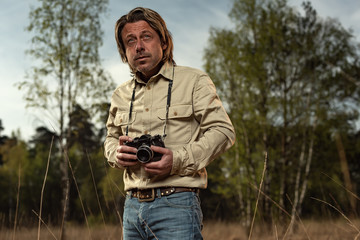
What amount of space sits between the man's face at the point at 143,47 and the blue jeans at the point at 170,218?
27.5 inches

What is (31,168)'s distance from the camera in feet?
112

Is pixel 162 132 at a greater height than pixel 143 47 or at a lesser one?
lesser

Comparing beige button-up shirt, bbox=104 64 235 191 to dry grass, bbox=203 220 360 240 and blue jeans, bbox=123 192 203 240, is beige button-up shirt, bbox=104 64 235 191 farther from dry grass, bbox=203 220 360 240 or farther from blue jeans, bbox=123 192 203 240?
dry grass, bbox=203 220 360 240

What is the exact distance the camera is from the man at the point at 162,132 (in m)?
1.73

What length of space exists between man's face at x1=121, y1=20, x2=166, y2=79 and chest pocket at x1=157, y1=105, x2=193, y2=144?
0.89 feet

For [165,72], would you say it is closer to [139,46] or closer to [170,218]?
[139,46]

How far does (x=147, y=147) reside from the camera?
1684 mm

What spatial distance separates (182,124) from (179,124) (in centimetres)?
2

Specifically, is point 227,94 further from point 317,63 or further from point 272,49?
point 317,63

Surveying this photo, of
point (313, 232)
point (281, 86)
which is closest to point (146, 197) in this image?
point (313, 232)

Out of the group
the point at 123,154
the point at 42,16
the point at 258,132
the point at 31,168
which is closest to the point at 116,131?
the point at 123,154

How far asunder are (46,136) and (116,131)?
47377 millimetres

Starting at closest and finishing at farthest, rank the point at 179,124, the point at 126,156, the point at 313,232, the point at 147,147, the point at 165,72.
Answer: the point at 147,147 < the point at 126,156 < the point at 179,124 < the point at 165,72 < the point at 313,232

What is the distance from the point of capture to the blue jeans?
5.62 ft
